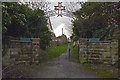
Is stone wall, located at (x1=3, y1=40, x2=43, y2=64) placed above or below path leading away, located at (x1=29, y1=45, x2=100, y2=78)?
above

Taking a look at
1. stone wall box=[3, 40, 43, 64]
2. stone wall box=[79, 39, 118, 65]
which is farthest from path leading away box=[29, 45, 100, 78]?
stone wall box=[79, 39, 118, 65]

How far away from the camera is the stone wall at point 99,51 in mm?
4887

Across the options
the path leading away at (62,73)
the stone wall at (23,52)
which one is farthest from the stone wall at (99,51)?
the stone wall at (23,52)

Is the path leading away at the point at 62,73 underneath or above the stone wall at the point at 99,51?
underneath

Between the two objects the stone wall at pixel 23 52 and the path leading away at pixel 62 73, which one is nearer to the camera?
the path leading away at pixel 62 73

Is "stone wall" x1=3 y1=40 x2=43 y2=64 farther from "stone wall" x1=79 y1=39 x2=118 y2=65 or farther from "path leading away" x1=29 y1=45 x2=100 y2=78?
"stone wall" x1=79 y1=39 x2=118 y2=65

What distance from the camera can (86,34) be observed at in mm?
7508

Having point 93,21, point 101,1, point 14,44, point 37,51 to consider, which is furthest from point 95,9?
point 14,44

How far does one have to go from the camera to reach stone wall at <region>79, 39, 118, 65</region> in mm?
4887

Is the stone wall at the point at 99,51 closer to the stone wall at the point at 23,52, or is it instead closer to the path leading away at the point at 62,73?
the path leading away at the point at 62,73

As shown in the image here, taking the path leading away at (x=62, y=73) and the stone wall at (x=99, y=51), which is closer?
the path leading away at (x=62, y=73)

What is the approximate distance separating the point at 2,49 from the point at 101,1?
17.9 ft

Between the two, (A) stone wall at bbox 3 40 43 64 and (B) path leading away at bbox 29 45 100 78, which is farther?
(A) stone wall at bbox 3 40 43 64

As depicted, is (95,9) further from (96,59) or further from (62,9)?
(96,59)
